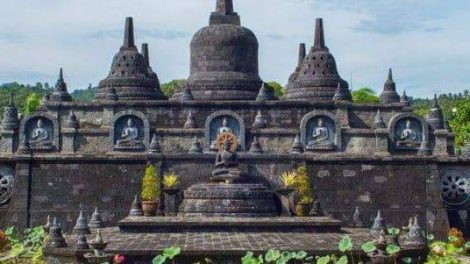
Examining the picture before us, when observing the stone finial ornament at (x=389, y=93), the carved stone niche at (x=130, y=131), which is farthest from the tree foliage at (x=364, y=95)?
the carved stone niche at (x=130, y=131)

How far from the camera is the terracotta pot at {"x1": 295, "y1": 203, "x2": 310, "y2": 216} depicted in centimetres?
A: 2395

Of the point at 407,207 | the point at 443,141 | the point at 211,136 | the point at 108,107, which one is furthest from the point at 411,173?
the point at 108,107

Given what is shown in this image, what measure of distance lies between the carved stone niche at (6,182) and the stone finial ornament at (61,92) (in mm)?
8588

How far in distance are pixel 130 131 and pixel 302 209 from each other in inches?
351

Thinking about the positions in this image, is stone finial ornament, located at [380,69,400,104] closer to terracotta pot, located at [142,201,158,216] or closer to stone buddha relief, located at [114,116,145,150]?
stone buddha relief, located at [114,116,145,150]

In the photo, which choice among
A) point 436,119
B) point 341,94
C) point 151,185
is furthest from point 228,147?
point 436,119

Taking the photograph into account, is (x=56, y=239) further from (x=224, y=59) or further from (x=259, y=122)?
(x=224, y=59)

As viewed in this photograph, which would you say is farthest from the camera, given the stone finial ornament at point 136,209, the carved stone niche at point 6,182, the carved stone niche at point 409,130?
the carved stone niche at point 409,130

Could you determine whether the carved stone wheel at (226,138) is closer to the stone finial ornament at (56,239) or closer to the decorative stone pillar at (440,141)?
the decorative stone pillar at (440,141)

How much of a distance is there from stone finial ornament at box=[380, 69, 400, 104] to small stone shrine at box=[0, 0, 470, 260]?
60 millimetres

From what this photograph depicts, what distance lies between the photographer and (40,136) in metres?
31.1

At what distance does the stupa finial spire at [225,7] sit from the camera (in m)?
36.7

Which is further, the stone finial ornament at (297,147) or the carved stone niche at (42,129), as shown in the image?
the carved stone niche at (42,129)

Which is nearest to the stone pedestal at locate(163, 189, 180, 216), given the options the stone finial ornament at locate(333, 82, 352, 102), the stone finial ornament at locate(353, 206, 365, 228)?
the stone finial ornament at locate(353, 206, 365, 228)
